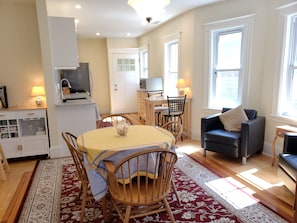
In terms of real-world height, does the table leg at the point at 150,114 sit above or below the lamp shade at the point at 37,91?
below

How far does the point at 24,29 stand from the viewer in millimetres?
3730

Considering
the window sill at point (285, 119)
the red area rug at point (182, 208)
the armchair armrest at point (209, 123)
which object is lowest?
the red area rug at point (182, 208)

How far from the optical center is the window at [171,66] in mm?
5434

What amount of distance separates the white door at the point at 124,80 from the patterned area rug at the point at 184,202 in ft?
15.1

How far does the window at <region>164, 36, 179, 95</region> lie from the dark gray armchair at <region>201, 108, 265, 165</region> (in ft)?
6.94

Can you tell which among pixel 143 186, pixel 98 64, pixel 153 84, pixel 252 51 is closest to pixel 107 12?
pixel 153 84

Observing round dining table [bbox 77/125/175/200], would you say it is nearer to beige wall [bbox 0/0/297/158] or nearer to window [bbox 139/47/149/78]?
beige wall [bbox 0/0/297/158]

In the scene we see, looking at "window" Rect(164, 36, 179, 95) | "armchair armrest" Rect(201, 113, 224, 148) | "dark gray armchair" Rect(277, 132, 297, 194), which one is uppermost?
"window" Rect(164, 36, 179, 95)

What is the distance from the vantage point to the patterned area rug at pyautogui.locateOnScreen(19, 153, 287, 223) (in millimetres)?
2098

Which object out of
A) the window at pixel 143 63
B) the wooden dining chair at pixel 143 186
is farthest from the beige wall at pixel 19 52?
the window at pixel 143 63

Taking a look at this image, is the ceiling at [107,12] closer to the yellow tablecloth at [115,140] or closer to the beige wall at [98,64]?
the beige wall at [98,64]

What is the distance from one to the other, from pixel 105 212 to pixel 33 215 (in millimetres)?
768

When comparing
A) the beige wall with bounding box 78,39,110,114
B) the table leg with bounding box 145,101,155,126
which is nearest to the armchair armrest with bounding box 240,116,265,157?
the table leg with bounding box 145,101,155,126

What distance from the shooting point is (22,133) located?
11.8ft
